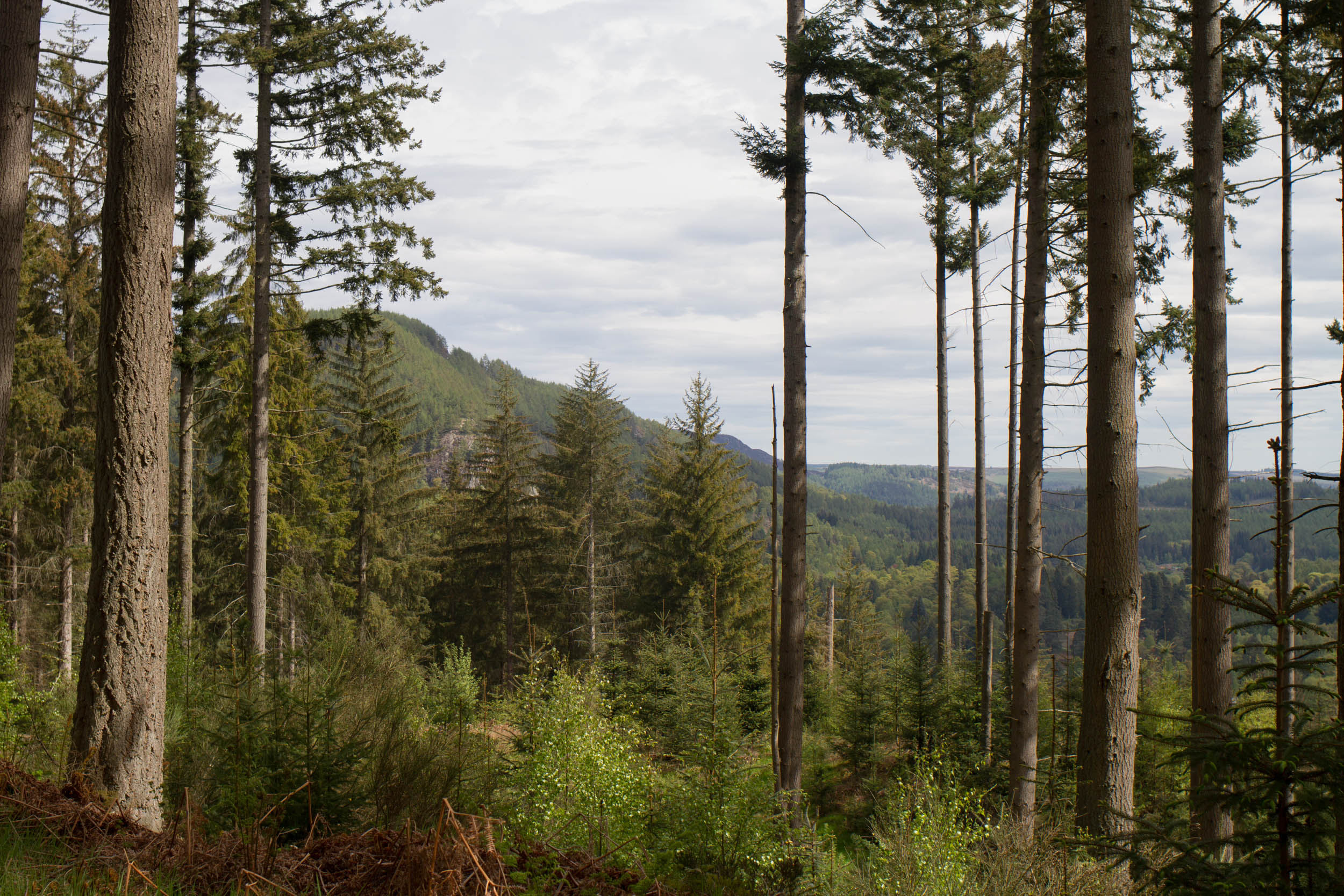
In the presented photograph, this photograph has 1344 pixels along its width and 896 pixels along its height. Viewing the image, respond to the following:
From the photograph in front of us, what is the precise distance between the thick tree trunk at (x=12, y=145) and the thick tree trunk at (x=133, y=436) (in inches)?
66.7

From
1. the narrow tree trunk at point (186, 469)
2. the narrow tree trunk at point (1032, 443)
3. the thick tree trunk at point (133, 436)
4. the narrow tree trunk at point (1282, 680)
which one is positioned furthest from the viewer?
the narrow tree trunk at point (186, 469)

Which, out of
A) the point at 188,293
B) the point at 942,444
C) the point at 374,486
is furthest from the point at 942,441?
the point at 374,486

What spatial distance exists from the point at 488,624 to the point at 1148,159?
26774 millimetres

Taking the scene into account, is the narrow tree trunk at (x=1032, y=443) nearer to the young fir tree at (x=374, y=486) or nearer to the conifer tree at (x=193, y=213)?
the conifer tree at (x=193, y=213)

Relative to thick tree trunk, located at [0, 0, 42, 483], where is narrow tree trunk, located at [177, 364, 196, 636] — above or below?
below

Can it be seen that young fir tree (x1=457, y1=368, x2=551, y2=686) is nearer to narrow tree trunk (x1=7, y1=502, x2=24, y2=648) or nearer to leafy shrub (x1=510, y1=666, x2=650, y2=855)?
narrow tree trunk (x1=7, y1=502, x2=24, y2=648)

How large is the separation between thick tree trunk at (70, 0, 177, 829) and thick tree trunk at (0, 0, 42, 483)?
1.69 m

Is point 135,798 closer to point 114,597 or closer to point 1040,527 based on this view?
point 114,597

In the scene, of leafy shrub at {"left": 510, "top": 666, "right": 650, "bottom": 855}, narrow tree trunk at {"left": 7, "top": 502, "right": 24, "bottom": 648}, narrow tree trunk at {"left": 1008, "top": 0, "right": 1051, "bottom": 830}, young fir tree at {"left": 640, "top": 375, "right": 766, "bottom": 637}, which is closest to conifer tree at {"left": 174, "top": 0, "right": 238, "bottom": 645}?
narrow tree trunk at {"left": 7, "top": 502, "right": 24, "bottom": 648}

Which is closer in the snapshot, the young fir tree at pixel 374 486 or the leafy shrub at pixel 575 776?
the leafy shrub at pixel 575 776

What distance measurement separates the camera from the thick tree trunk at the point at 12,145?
223 inches

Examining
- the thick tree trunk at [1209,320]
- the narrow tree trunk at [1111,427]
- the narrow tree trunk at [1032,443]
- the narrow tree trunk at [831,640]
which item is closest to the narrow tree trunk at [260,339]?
the narrow tree trunk at [1032,443]

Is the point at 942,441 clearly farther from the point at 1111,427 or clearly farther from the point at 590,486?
the point at 590,486

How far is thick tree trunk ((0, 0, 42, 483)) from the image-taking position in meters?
5.66
